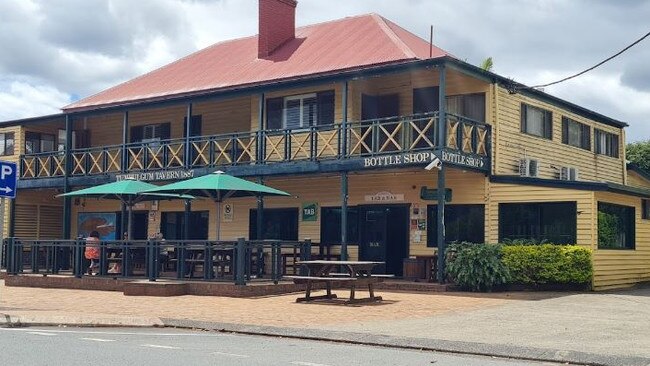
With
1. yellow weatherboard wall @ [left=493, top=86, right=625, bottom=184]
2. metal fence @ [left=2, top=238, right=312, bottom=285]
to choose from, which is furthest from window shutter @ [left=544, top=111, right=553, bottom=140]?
metal fence @ [left=2, top=238, right=312, bottom=285]

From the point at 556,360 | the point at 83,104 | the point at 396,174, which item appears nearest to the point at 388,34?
the point at 396,174

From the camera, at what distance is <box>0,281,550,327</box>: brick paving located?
13.5m

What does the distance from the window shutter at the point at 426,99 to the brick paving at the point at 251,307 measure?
593 centimetres

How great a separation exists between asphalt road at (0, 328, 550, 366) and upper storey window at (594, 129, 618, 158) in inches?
736

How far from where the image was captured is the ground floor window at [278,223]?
2455 centimetres

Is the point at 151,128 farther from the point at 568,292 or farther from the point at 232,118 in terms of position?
the point at 568,292

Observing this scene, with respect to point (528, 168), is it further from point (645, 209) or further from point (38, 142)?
point (38, 142)

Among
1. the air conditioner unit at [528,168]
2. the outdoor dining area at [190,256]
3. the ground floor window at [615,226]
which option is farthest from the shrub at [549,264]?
the outdoor dining area at [190,256]

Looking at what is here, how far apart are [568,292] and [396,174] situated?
586cm

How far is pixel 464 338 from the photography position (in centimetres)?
1098

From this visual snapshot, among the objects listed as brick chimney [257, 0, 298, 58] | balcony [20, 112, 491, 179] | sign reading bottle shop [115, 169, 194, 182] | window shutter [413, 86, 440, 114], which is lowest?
sign reading bottle shop [115, 169, 194, 182]

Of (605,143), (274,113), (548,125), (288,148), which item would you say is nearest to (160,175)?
(274,113)

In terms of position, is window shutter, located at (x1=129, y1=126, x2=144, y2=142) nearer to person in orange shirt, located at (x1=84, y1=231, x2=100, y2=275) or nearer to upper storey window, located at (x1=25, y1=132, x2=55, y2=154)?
upper storey window, located at (x1=25, y1=132, x2=55, y2=154)

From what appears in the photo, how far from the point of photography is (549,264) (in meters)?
18.6
